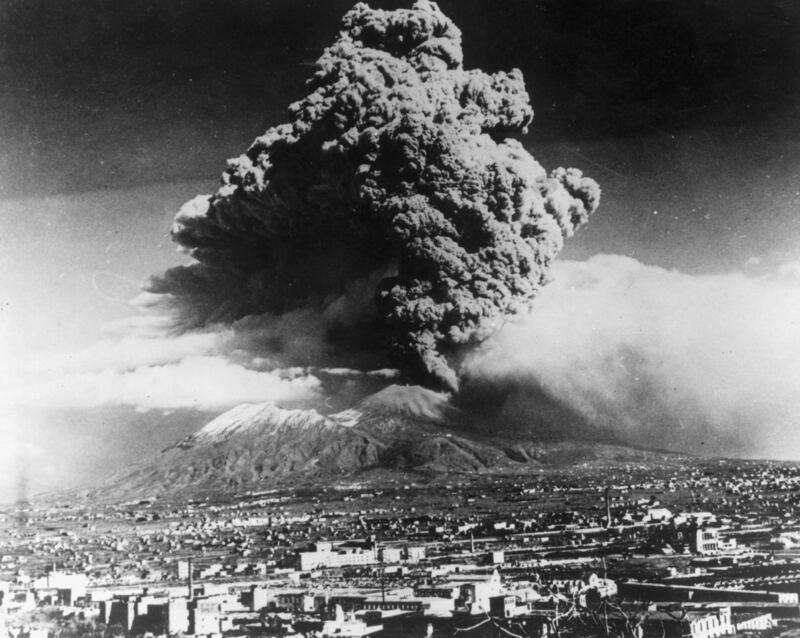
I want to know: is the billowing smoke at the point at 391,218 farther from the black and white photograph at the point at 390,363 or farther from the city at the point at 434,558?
the city at the point at 434,558

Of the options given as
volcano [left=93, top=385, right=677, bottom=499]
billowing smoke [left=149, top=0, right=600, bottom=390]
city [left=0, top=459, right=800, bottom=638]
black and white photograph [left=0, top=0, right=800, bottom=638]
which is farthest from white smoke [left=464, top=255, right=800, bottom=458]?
billowing smoke [left=149, top=0, right=600, bottom=390]

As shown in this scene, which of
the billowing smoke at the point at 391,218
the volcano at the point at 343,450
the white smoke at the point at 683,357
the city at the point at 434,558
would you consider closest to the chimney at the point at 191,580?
the city at the point at 434,558

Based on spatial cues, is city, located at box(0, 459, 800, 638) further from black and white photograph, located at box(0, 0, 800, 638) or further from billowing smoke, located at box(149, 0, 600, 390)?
billowing smoke, located at box(149, 0, 600, 390)

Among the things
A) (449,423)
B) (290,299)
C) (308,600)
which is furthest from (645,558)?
(290,299)

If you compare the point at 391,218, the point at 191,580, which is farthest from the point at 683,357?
the point at 191,580

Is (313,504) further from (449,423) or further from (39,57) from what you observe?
(39,57)

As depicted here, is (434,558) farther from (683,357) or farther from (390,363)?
(390,363)
